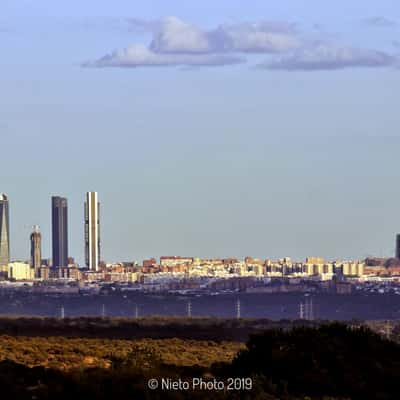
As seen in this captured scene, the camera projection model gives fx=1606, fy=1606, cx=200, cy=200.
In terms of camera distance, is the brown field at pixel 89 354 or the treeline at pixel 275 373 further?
the brown field at pixel 89 354

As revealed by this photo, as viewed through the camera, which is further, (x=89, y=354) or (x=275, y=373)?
(x=89, y=354)

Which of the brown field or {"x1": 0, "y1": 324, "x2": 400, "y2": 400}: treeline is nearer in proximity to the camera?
{"x1": 0, "y1": 324, "x2": 400, "y2": 400}: treeline

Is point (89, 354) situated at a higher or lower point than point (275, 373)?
lower

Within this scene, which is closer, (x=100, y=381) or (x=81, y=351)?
(x=100, y=381)

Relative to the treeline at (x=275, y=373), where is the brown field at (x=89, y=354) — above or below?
below

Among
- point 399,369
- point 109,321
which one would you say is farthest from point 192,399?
point 109,321

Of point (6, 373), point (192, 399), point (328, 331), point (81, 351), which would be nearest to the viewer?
point (192, 399)

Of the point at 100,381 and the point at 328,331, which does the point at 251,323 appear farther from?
the point at 100,381

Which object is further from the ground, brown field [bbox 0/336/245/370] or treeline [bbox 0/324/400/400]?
treeline [bbox 0/324/400/400]
